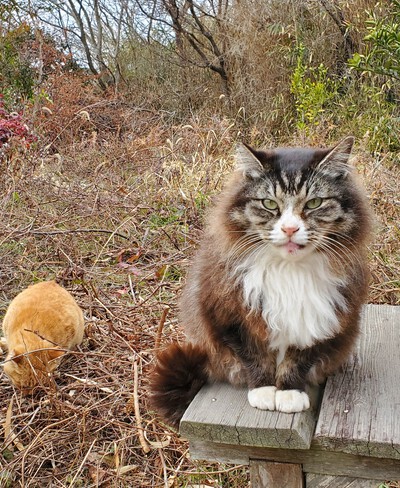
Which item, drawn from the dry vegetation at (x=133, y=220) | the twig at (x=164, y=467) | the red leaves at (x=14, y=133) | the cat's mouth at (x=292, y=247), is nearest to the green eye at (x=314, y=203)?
the cat's mouth at (x=292, y=247)

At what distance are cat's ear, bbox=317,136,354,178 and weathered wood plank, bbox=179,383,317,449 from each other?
0.59 m

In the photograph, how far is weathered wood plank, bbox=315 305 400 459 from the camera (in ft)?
4.10

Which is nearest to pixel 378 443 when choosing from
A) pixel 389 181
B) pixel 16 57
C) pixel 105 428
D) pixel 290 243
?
pixel 290 243

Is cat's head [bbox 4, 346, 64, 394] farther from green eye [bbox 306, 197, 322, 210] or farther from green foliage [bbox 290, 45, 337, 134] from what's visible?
green foliage [bbox 290, 45, 337, 134]

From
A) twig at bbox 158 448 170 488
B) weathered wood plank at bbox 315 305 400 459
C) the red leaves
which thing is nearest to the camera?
weathered wood plank at bbox 315 305 400 459

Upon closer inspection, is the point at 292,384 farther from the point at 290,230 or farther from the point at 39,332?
the point at 39,332

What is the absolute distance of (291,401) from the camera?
1335 millimetres

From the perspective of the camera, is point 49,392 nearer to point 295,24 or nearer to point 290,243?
point 290,243

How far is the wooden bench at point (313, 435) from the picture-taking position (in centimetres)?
126

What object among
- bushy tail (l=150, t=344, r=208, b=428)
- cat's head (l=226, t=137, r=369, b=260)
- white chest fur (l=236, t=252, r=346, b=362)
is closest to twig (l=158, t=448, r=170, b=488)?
bushy tail (l=150, t=344, r=208, b=428)

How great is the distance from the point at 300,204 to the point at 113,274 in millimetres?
2102

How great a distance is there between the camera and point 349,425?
129cm

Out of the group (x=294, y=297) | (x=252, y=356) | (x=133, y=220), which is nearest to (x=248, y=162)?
(x=294, y=297)

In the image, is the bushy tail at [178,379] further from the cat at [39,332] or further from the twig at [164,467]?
the cat at [39,332]
